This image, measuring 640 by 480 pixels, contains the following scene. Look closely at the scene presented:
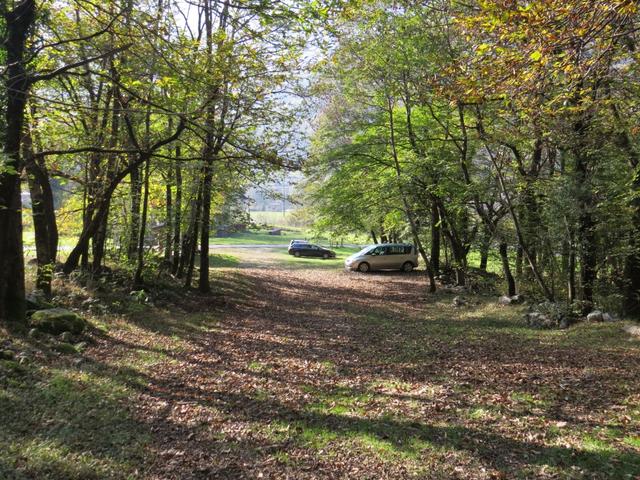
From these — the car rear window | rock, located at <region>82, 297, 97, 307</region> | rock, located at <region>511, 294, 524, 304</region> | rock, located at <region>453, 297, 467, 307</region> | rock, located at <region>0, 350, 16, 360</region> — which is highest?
the car rear window

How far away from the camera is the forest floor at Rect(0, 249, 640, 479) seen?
13.0 feet

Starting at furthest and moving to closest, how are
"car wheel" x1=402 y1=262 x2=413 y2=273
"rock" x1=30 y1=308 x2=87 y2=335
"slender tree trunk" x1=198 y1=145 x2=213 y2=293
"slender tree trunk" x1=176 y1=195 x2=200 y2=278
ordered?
"car wheel" x1=402 y1=262 x2=413 y2=273, "slender tree trunk" x1=176 y1=195 x2=200 y2=278, "slender tree trunk" x1=198 y1=145 x2=213 y2=293, "rock" x1=30 y1=308 x2=87 y2=335

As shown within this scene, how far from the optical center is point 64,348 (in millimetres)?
6676

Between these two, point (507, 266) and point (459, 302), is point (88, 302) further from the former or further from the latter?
point (507, 266)

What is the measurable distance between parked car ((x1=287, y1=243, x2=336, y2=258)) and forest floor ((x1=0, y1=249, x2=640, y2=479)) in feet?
86.4

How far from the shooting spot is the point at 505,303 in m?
13.1

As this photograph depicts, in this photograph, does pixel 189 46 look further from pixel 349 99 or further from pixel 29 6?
pixel 349 99

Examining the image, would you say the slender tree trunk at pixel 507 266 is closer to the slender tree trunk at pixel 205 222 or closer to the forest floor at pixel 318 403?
the forest floor at pixel 318 403

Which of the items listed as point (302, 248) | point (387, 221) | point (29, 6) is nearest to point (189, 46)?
point (29, 6)

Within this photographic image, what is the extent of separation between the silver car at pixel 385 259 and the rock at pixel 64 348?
62.3 ft

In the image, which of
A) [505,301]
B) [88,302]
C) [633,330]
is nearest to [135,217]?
[88,302]

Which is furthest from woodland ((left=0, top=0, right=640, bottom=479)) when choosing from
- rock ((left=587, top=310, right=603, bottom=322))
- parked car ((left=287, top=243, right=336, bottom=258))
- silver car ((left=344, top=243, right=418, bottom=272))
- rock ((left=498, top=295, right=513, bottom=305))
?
parked car ((left=287, top=243, right=336, bottom=258))

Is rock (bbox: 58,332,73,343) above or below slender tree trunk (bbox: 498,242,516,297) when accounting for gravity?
below

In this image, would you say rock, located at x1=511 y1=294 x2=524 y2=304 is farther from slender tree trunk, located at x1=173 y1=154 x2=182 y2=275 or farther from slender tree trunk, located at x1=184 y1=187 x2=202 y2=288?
slender tree trunk, located at x1=173 y1=154 x2=182 y2=275
